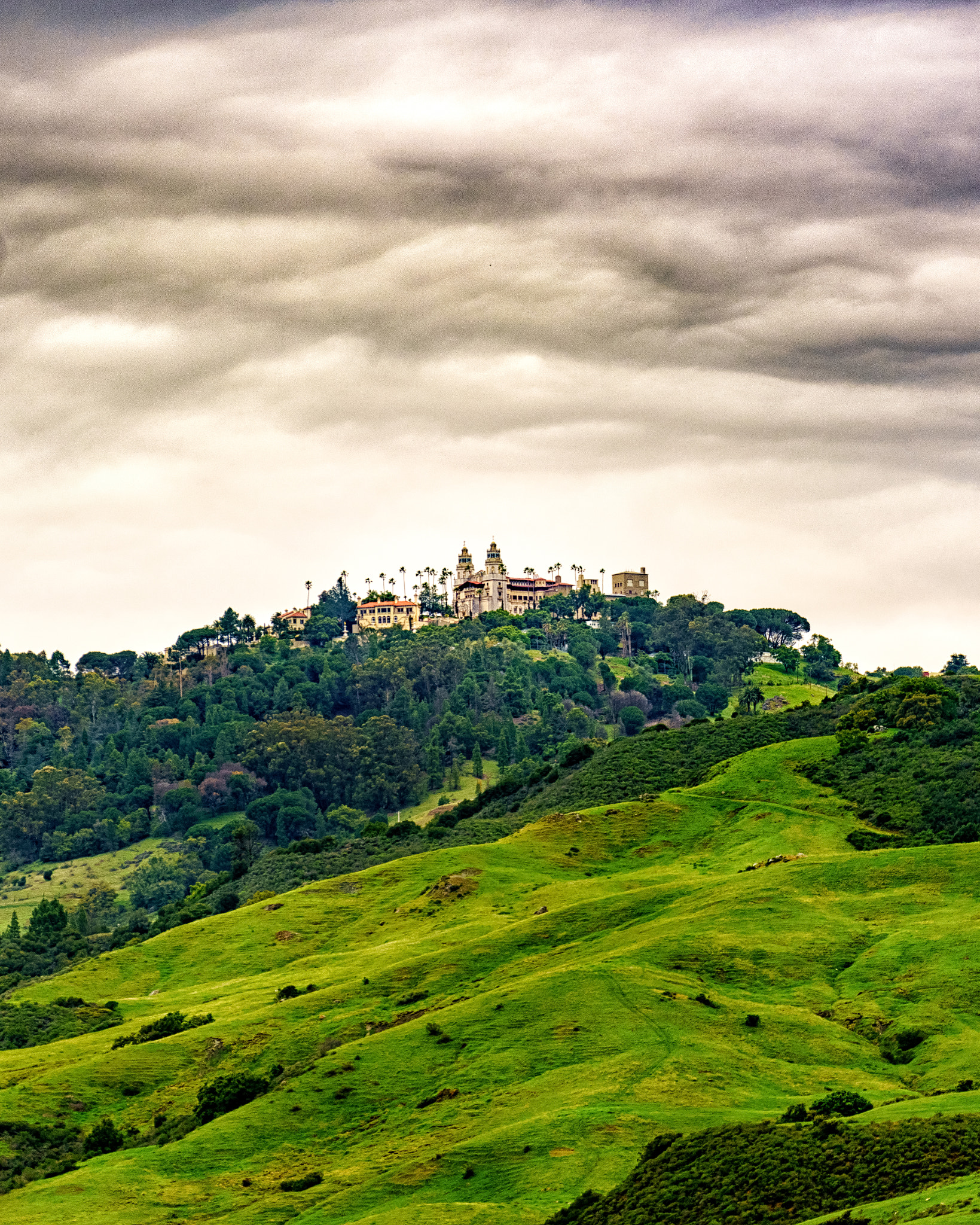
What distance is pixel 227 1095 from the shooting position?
66000 millimetres

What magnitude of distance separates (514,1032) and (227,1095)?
45.1 ft

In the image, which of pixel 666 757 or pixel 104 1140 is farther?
pixel 666 757

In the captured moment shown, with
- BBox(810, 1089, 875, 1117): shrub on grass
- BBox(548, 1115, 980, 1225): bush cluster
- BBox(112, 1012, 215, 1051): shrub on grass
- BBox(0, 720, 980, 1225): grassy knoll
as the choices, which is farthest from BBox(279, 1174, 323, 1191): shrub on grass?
BBox(112, 1012, 215, 1051): shrub on grass

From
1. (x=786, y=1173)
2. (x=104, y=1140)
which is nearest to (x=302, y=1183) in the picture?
(x=104, y=1140)

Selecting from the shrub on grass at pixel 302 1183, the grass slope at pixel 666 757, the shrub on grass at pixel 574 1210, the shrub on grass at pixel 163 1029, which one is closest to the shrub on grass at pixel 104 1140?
the shrub on grass at pixel 302 1183

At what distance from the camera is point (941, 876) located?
282 ft

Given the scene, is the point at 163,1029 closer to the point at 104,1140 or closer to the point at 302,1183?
the point at 104,1140

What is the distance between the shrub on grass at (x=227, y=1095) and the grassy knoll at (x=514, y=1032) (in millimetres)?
1956

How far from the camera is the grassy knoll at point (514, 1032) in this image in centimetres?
5281

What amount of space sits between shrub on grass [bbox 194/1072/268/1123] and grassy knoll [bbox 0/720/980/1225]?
1956 mm

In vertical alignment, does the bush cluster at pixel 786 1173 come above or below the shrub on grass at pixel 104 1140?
above

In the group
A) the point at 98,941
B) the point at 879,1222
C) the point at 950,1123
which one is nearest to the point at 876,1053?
the point at 950,1123

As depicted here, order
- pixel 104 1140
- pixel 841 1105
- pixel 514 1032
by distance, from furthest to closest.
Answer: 1. pixel 514 1032
2. pixel 104 1140
3. pixel 841 1105

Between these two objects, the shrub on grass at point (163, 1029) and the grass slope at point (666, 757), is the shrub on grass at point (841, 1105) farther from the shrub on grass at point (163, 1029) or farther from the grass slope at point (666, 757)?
the grass slope at point (666, 757)
